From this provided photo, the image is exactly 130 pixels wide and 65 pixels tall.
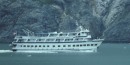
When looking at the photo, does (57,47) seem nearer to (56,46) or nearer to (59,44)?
(56,46)

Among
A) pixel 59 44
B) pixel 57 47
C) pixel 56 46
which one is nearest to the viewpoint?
pixel 59 44

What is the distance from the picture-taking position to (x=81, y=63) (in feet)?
454

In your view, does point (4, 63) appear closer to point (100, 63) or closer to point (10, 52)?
point (100, 63)

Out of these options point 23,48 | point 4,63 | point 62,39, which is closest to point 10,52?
point 23,48

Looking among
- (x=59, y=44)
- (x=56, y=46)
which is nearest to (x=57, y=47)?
(x=56, y=46)

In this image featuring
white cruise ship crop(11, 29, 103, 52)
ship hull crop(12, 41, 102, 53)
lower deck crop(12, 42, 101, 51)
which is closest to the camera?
ship hull crop(12, 41, 102, 53)

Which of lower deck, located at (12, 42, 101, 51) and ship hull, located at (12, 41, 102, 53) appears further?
lower deck, located at (12, 42, 101, 51)

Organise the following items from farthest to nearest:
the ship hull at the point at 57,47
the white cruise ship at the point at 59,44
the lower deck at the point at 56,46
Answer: the white cruise ship at the point at 59,44 < the lower deck at the point at 56,46 < the ship hull at the point at 57,47

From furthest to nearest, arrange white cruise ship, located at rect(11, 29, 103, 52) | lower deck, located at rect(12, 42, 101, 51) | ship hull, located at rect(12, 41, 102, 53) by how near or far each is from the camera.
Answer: white cruise ship, located at rect(11, 29, 103, 52) → lower deck, located at rect(12, 42, 101, 51) → ship hull, located at rect(12, 41, 102, 53)

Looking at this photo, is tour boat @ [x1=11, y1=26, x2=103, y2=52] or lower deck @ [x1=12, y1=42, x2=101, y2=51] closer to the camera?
lower deck @ [x1=12, y1=42, x2=101, y2=51]

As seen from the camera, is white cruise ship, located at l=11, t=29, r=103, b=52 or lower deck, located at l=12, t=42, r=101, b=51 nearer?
lower deck, located at l=12, t=42, r=101, b=51

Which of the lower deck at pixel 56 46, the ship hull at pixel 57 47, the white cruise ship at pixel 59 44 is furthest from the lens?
the white cruise ship at pixel 59 44

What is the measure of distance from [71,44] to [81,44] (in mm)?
3707

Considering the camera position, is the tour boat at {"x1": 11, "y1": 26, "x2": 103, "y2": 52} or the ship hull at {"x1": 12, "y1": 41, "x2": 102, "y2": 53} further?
the tour boat at {"x1": 11, "y1": 26, "x2": 103, "y2": 52}
